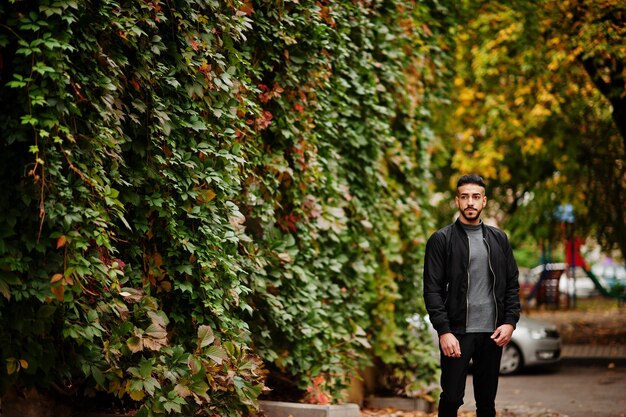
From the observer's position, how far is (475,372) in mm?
6160

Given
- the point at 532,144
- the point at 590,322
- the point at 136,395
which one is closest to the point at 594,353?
the point at 532,144

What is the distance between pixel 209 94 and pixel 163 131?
1.72 ft

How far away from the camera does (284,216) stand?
7.08 meters

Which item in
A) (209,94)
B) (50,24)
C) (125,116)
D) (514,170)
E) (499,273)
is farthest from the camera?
(514,170)

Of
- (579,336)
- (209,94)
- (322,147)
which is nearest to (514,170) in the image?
(579,336)

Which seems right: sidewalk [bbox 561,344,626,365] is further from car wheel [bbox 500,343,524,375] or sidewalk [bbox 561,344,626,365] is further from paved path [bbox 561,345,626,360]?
car wheel [bbox 500,343,524,375]

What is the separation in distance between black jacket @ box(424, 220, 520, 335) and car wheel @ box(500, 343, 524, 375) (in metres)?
10.1

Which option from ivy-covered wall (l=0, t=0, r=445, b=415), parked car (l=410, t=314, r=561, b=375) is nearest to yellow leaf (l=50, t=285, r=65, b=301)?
ivy-covered wall (l=0, t=0, r=445, b=415)

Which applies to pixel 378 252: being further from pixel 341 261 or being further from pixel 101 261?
pixel 101 261

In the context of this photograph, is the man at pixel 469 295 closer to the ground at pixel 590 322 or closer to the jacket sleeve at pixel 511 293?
the jacket sleeve at pixel 511 293

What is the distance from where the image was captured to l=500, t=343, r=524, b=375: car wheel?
15.9m

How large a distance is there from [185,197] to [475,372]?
236cm

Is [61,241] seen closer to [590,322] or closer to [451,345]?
[451,345]

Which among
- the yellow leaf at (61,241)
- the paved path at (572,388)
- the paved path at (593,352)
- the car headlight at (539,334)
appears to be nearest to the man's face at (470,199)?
the yellow leaf at (61,241)
